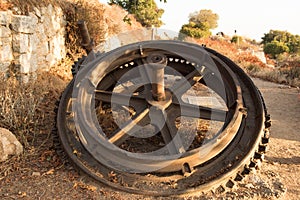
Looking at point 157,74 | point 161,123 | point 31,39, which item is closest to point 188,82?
point 157,74

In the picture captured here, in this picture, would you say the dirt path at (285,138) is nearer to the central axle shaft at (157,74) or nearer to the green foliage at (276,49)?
the central axle shaft at (157,74)

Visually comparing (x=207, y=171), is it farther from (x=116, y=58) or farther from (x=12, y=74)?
(x=12, y=74)

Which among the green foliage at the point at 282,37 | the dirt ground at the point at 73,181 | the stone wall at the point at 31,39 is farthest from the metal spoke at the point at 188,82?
the green foliage at the point at 282,37

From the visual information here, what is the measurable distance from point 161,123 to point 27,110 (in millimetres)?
1914

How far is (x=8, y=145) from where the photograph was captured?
3.63m

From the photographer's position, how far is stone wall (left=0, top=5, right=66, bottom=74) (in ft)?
16.6

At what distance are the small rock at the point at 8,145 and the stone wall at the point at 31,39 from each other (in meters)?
1.71

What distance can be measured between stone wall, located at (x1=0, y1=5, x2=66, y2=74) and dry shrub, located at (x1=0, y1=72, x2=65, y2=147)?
0.32 metres

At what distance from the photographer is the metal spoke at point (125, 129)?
363 centimetres

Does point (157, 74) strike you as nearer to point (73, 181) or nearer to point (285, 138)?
point (73, 181)

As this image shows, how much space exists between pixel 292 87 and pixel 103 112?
7.69 metres

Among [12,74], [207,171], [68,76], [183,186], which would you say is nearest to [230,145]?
[207,171]

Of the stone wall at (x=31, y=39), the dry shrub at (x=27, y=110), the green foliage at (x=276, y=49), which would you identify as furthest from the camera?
the green foliage at (x=276, y=49)

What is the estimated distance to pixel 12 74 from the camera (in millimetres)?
5172
